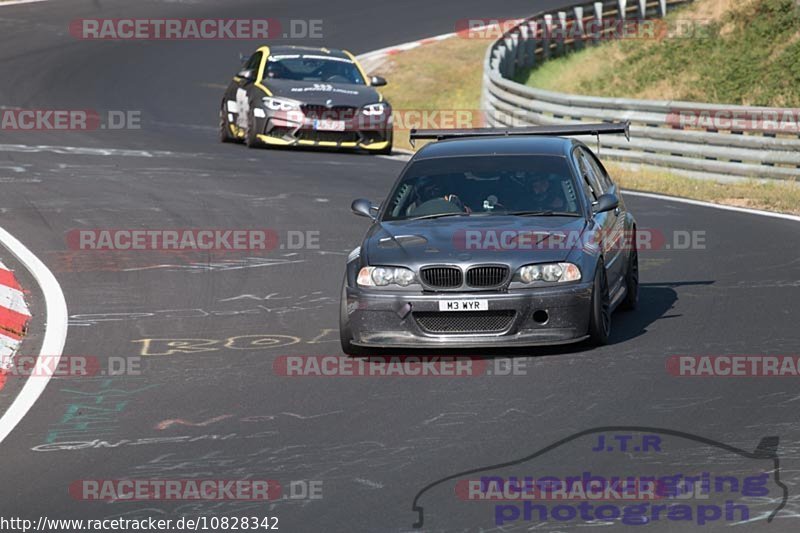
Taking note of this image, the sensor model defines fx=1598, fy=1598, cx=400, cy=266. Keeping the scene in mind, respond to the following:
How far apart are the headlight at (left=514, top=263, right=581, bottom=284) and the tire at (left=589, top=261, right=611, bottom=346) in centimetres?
17

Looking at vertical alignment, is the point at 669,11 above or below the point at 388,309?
above

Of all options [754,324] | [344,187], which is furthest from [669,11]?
[754,324]

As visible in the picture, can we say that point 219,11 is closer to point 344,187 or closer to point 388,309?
point 344,187

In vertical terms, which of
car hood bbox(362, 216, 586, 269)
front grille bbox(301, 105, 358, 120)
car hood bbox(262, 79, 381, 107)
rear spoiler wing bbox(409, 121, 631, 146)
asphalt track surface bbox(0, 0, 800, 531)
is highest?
car hood bbox(262, 79, 381, 107)

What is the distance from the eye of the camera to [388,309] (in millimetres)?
10367

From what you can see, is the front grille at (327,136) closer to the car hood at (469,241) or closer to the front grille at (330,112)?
the front grille at (330,112)

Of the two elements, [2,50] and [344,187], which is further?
[2,50]

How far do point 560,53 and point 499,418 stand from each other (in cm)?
3092

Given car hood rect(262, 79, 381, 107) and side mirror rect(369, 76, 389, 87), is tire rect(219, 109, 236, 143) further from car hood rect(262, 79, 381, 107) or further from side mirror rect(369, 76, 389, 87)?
side mirror rect(369, 76, 389, 87)

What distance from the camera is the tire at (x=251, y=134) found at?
24441 millimetres

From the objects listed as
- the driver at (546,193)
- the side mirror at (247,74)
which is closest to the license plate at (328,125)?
the side mirror at (247,74)

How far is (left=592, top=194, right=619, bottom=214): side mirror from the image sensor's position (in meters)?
11.1

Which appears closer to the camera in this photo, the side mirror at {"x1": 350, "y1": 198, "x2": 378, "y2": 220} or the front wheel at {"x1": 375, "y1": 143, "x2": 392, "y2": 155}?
the side mirror at {"x1": 350, "y1": 198, "x2": 378, "y2": 220}

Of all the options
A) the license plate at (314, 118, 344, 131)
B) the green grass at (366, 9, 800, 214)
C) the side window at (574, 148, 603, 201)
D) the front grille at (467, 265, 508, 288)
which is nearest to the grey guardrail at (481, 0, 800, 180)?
the green grass at (366, 9, 800, 214)
